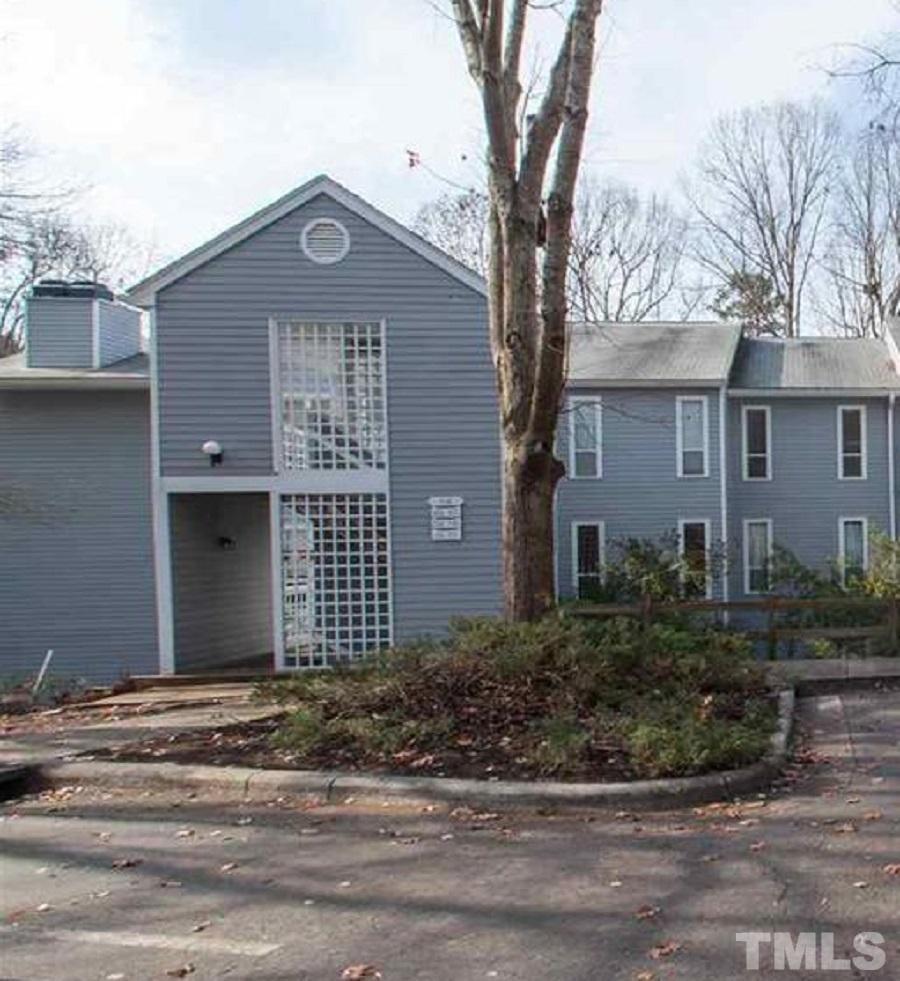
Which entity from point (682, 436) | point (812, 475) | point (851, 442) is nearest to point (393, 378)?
point (682, 436)

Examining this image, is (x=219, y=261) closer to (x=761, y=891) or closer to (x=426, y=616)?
(x=426, y=616)

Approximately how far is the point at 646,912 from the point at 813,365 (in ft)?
77.5

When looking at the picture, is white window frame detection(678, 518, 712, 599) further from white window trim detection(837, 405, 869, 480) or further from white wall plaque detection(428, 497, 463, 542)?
white wall plaque detection(428, 497, 463, 542)

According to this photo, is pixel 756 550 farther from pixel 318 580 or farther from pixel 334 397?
pixel 334 397

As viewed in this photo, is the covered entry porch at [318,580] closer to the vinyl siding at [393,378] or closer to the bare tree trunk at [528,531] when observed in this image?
the vinyl siding at [393,378]

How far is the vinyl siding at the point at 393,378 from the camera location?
49.1ft

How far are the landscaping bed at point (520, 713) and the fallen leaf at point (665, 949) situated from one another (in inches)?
110

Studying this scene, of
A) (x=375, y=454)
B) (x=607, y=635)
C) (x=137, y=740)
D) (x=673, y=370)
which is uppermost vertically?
(x=673, y=370)

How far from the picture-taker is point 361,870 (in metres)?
5.41

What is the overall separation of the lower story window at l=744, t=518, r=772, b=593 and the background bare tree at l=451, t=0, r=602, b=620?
1565cm

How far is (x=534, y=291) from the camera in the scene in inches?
407

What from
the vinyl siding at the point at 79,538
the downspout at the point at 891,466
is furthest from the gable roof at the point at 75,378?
the downspout at the point at 891,466

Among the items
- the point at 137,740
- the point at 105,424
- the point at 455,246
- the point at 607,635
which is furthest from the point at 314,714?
the point at 455,246

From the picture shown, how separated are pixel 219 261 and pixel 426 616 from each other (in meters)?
5.76
